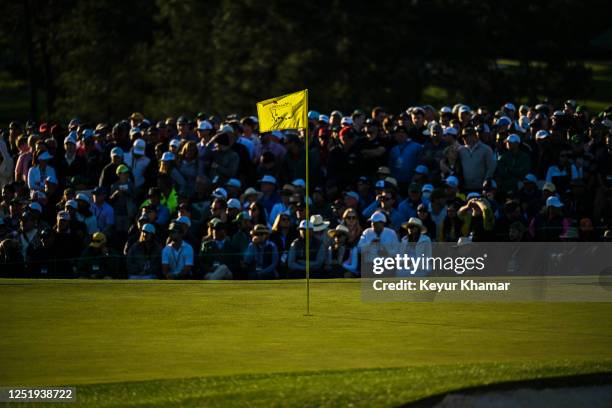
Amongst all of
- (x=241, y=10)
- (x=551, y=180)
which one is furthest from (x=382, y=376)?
(x=241, y=10)

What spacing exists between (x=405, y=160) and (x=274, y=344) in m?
9.69

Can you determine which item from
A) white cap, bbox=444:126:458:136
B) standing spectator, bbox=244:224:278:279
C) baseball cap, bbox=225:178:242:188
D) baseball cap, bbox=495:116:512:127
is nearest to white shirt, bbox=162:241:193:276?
standing spectator, bbox=244:224:278:279

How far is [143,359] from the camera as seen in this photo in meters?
11.8

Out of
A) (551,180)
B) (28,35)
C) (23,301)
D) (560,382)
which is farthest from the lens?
(28,35)

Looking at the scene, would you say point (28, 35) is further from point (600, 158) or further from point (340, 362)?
point (340, 362)

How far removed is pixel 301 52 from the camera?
48312mm

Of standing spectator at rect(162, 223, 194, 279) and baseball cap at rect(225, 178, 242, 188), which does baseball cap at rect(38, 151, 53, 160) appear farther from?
standing spectator at rect(162, 223, 194, 279)

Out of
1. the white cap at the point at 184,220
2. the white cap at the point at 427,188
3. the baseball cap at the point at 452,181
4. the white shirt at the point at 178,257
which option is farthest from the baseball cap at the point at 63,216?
the baseball cap at the point at 452,181

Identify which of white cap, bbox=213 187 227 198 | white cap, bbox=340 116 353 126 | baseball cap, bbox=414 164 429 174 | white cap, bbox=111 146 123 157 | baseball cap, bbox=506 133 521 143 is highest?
white cap, bbox=340 116 353 126

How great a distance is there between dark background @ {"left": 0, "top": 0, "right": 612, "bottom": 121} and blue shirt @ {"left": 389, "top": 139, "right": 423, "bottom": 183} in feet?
81.6

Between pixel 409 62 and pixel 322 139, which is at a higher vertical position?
pixel 409 62

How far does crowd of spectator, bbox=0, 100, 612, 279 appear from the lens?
62.2ft

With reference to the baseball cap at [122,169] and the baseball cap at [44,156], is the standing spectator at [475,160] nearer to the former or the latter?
the baseball cap at [122,169]

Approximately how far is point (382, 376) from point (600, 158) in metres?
11.4
